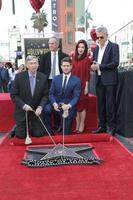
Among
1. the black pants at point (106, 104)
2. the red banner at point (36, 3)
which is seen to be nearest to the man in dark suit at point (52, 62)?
the black pants at point (106, 104)

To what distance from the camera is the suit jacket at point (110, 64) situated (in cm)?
579

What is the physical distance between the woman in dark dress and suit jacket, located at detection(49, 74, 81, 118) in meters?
0.31

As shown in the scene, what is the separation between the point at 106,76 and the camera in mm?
5887

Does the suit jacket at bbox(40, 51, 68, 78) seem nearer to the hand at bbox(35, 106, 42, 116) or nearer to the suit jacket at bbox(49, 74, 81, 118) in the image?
the suit jacket at bbox(49, 74, 81, 118)

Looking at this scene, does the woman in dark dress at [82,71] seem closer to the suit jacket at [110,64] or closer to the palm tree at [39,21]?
the suit jacket at [110,64]

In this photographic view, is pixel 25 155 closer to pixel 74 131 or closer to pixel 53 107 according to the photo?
pixel 53 107

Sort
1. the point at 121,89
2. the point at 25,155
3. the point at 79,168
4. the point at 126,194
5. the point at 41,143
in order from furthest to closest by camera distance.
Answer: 1. the point at 121,89
2. the point at 41,143
3. the point at 25,155
4. the point at 79,168
5. the point at 126,194

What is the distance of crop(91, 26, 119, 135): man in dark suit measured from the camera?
5.80 metres

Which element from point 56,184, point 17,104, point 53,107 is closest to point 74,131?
point 53,107

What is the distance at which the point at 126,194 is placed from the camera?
3307 millimetres

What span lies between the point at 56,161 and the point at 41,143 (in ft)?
3.64

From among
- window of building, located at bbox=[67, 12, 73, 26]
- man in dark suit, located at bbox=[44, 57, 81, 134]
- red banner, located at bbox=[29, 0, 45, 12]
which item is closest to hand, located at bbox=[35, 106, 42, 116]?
man in dark suit, located at bbox=[44, 57, 81, 134]

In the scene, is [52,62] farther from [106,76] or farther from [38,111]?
[38,111]

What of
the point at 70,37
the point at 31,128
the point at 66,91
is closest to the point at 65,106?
the point at 66,91
